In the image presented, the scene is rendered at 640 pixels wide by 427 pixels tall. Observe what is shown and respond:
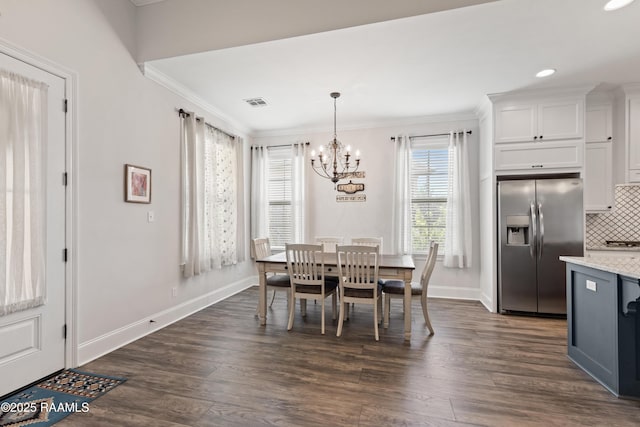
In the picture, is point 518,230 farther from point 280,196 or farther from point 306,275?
point 280,196

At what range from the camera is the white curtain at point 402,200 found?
5008 millimetres

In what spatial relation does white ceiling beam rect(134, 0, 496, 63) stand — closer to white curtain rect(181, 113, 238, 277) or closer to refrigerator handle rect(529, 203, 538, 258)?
white curtain rect(181, 113, 238, 277)

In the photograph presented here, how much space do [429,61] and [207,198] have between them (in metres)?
3.29

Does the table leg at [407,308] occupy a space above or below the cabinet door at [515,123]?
below

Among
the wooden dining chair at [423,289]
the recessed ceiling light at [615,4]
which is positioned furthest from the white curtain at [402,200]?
the recessed ceiling light at [615,4]

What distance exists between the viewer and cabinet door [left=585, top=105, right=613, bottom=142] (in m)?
4.03

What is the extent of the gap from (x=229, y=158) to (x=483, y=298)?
14.8 ft

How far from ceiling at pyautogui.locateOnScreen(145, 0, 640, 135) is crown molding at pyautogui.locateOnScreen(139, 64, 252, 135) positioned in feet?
0.16

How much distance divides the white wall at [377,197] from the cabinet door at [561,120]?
0.95 m

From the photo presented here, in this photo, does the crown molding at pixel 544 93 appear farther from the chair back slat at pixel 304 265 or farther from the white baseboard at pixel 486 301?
the chair back slat at pixel 304 265

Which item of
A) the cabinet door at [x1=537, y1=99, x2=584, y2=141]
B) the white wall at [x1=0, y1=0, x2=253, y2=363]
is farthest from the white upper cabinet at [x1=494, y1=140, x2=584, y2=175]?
the white wall at [x1=0, y1=0, x2=253, y2=363]

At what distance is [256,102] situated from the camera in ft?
14.3

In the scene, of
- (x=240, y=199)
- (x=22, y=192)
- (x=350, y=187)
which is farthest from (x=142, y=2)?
(x=350, y=187)

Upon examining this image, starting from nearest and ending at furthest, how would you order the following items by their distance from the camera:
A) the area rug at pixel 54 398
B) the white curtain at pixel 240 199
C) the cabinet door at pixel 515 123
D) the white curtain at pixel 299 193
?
the area rug at pixel 54 398
the cabinet door at pixel 515 123
the white curtain at pixel 240 199
the white curtain at pixel 299 193
